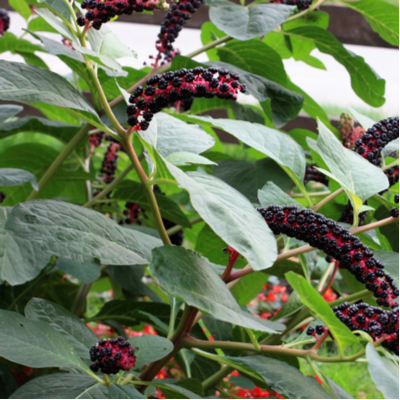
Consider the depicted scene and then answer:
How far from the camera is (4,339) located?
41 centimetres

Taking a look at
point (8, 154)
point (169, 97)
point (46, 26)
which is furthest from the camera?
point (46, 26)

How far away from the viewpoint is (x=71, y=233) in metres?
0.42

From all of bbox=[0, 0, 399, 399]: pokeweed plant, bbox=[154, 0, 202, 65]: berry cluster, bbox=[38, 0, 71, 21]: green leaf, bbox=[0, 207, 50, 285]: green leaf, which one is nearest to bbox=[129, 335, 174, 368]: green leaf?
bbox=[0, 0, 399, 399]: pokeweed plant

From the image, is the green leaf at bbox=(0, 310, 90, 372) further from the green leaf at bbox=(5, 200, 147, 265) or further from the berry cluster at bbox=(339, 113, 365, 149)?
the berry cluster at bbox=(339, 113, 365, 149)

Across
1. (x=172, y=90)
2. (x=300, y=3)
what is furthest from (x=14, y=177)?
(x=300, y=3)

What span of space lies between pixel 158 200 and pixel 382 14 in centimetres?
57

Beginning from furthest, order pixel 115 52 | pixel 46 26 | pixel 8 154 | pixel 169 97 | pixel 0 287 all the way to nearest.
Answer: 1. pixel 46 26
2. pixel 8 154
3. pixel 0 287
4. pixel 115 52
5. pixel 169 97

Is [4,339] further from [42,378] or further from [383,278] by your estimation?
[383,278]

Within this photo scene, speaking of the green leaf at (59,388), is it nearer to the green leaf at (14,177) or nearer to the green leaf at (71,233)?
the green leaf at (71,233)

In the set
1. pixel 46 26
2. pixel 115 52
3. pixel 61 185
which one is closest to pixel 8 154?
pixel 61 185

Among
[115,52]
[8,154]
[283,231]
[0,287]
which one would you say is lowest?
[0,287]

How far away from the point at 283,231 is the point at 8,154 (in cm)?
64

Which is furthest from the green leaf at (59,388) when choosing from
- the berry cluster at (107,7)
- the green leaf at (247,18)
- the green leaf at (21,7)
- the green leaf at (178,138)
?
the green leaf at (21,7)

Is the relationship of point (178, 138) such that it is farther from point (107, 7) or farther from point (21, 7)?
point (21, 7)
